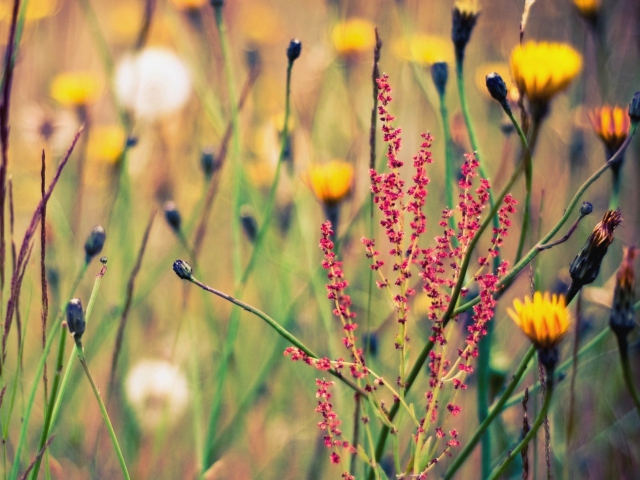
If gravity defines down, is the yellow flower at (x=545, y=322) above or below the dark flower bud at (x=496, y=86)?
below

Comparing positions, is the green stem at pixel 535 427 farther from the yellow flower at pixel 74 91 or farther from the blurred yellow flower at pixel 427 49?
the yellow flower at pixel 74 91

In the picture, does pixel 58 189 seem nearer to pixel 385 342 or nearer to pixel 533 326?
pixel 385 342

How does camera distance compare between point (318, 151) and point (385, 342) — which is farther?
point (318, 151)

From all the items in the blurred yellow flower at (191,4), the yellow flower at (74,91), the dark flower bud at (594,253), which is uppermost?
the blurred yellow flower at (191,4)

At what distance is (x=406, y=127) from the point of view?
140cm

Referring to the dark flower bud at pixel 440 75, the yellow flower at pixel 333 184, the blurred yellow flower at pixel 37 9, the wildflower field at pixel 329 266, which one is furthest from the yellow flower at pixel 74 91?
the dark flower bud at pixel 440 75

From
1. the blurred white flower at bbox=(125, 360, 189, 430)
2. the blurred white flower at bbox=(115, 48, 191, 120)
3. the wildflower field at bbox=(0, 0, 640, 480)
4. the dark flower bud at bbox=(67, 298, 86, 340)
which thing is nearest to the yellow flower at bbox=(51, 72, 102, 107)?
the wildflower field at bbox=(0, 0, 640, 480)

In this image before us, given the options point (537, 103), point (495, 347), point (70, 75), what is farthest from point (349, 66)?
point (537, 103)

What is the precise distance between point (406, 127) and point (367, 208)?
0.52 m

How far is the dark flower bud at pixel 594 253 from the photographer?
0.47 m

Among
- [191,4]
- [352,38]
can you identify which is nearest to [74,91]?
[191,4]

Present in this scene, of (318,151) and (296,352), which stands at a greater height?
(318,151)

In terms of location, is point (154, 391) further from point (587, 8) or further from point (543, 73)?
point (587, 8)

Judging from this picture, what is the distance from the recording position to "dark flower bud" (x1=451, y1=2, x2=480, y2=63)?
0.70 metres
